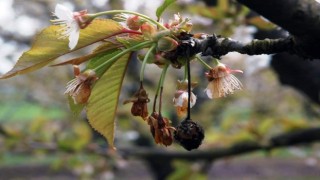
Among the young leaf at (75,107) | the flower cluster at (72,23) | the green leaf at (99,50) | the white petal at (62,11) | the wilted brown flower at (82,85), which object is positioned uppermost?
the white petal at (62,11)

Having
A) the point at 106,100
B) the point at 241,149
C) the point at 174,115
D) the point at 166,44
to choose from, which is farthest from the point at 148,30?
the point at 174,115

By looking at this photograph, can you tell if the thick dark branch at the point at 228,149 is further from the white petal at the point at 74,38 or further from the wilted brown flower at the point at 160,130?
the white petal at the point at 74,38

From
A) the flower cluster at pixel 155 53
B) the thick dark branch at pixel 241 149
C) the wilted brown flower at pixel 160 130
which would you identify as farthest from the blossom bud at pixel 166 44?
the thick dark branch at pixel 241 149

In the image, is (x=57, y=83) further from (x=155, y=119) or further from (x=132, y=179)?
(x=155, y=119)

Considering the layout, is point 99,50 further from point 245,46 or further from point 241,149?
point 241,149

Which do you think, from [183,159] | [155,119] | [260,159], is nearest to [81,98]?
[155,119]

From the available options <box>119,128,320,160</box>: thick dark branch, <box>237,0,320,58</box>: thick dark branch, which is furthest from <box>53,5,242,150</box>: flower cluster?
<box>119,128,320,160</box>: thick dark branch
